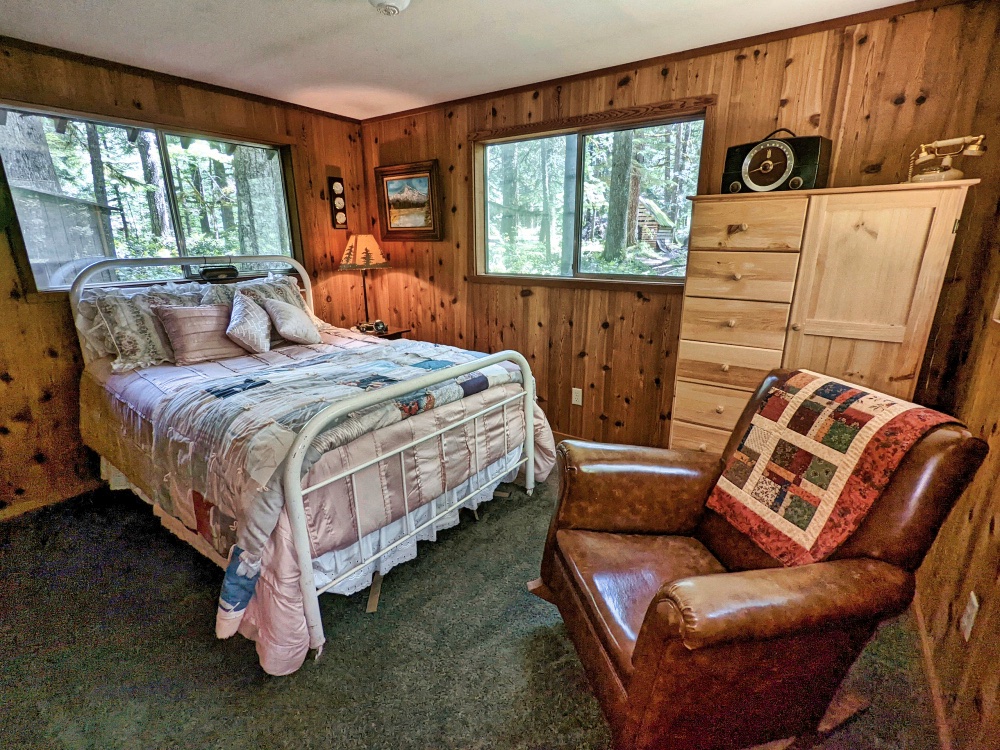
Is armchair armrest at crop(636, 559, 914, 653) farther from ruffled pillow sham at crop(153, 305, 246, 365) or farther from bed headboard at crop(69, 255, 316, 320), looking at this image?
bed headboard at crop(69, 255, 316, 320)

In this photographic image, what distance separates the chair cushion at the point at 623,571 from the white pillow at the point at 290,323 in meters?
1.92

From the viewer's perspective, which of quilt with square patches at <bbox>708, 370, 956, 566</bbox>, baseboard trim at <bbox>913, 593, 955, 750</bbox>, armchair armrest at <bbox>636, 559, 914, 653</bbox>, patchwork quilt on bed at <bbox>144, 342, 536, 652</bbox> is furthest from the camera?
patchwork quilt on bed at <bbox>144, 342, 536, 652</bbox>

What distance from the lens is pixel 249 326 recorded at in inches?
97.6

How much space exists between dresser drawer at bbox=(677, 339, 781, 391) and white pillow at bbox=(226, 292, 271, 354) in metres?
2.18

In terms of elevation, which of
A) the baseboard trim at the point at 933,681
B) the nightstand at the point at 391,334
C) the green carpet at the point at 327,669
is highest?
the nightstand at the point at 391,334

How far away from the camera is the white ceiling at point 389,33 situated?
188 centimetres

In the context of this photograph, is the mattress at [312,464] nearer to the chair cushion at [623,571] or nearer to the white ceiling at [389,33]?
the chair cushion at [623,571]

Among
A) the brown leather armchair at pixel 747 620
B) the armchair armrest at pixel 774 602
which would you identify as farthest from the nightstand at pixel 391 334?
the armchair armrest at pixel 774 602

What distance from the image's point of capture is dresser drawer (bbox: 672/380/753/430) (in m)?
2.10

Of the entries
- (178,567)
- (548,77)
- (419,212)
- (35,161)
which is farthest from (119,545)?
(548,77)

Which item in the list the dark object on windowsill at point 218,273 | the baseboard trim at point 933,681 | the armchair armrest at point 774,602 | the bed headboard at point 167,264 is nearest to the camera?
the armchair armrest at point 774,602

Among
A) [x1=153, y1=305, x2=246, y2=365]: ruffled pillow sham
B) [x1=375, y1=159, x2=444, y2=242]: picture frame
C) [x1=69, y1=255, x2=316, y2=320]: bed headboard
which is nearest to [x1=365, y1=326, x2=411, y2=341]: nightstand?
[x1=69, y1=255, x2=316, y2=320]: bed headboard

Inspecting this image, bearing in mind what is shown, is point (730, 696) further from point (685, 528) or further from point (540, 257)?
point (540, 257)

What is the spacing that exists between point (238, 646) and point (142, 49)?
9.03ft
